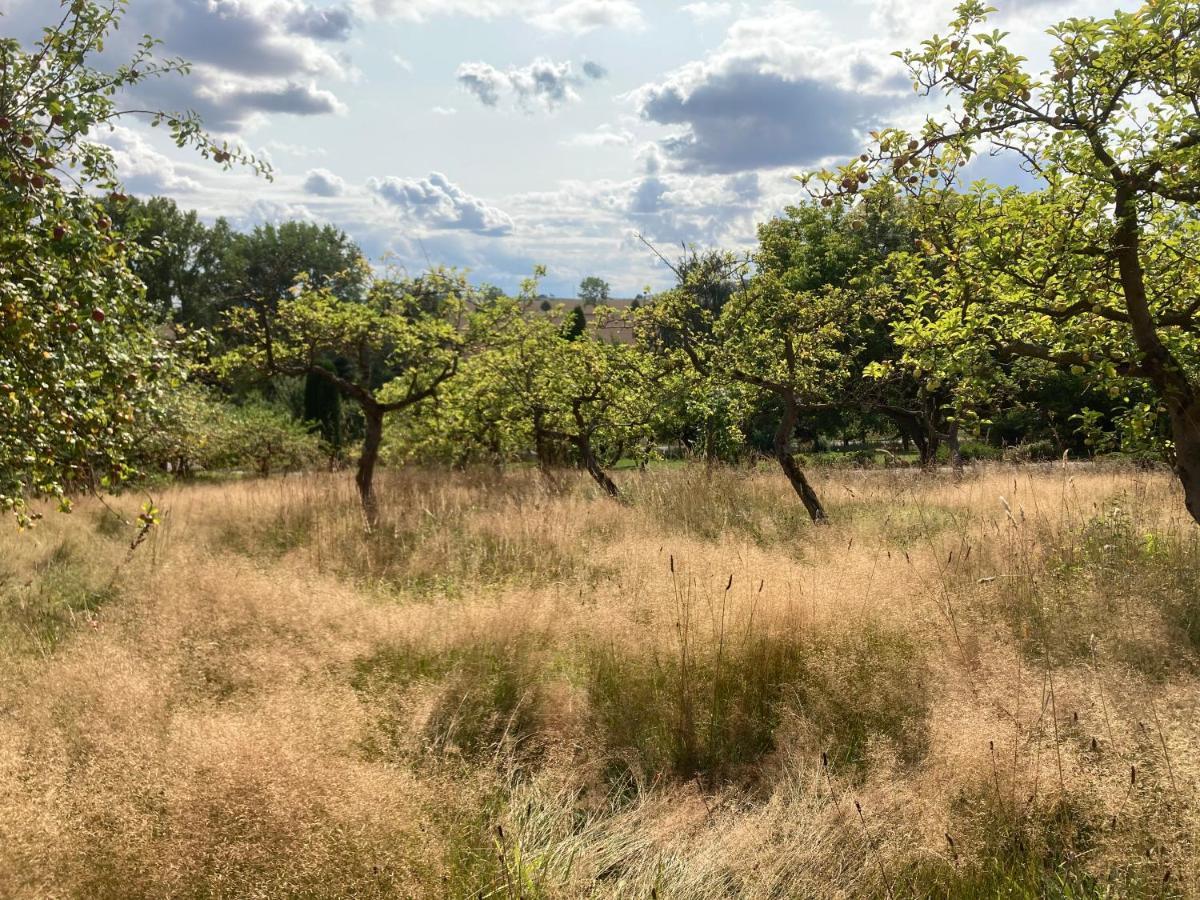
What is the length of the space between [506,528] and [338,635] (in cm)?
351

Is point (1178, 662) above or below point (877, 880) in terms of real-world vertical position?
above

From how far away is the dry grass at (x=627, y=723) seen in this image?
9.20ft

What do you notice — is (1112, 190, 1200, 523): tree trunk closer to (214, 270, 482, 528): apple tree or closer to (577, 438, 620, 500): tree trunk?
(577, 438, 620, 500): tree trunk

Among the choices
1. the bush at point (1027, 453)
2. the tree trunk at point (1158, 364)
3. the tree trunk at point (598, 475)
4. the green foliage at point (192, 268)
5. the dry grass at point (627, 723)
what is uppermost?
the green foliage at point (192, 268)

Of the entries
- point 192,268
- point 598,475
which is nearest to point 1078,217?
point 598,475

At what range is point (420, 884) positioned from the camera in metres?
Answer: 2.66

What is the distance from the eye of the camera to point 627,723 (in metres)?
4.23

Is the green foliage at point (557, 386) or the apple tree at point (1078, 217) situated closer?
the apple tree at point (1078, 217)

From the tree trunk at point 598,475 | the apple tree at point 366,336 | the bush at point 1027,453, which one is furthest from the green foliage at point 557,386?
the bush at point 1027,453

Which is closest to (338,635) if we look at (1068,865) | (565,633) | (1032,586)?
(565,633)

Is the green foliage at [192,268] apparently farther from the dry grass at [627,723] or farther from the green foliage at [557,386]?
the dry grass at [627,723]

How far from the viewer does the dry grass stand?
280 centimetres

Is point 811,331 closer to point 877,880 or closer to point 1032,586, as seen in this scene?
point 1032,586

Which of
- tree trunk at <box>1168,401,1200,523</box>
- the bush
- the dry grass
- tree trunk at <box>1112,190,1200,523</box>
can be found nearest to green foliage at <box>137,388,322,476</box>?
the dry grass
